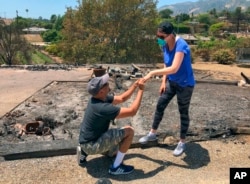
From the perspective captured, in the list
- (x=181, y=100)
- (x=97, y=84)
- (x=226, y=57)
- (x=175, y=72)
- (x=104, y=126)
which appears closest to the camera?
(x=97, y=84)

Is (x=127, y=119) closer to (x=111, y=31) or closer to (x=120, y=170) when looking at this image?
(x=120, y=170)

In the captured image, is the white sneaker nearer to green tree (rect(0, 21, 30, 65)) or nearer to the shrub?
the shrub

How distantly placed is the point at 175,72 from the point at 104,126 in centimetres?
113

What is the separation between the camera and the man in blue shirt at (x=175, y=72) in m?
4.27

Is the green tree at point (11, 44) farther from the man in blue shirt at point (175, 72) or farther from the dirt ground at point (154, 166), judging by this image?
the man in blue shirt at point (175, 72)

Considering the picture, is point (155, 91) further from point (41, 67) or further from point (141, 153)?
point (41, 67)

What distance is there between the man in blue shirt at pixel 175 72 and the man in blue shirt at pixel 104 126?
0.55 metres

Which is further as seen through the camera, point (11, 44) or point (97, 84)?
point (11, 44)

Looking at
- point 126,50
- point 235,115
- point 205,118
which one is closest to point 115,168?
point 205,118

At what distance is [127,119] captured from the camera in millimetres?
7059

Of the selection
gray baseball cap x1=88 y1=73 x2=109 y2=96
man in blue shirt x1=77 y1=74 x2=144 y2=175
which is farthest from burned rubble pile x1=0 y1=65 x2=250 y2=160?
gray baseball cap x1=88 y1=73 x2=109 y2=96

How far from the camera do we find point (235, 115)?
741cm

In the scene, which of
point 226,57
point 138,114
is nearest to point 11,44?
point 226,57

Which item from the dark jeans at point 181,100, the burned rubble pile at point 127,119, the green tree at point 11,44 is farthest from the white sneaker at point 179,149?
the green tree at point 11,44
